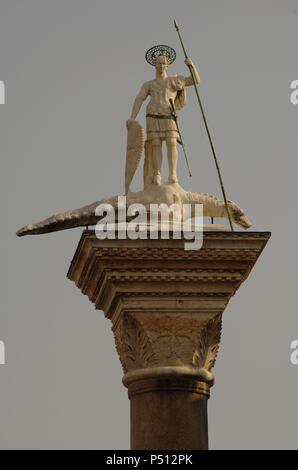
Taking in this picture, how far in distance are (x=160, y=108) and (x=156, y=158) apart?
0.83 m

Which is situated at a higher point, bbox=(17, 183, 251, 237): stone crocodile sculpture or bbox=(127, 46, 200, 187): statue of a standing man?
bbox=(127, 46, 200, 187): statue of a standing man

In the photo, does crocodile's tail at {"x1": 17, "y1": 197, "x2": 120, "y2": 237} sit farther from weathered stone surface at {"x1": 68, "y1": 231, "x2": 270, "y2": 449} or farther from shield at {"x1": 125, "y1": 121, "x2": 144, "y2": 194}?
weathered stone surface at {"x1": 68, "y1": 231, "x2": 270, "y2": 449}

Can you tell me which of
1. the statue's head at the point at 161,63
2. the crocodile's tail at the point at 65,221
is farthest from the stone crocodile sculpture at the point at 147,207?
the statue's head at the point at 161,63

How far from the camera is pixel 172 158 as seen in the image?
2162 cm

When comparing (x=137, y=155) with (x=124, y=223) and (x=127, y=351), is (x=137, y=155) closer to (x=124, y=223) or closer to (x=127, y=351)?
(x=124, y=223)

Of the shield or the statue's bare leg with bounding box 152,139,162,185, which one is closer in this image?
the statue's bare leg with bounding box 152,139,162,185

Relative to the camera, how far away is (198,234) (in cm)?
1972

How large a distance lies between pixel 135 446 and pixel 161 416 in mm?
617

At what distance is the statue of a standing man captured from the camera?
2167 cm

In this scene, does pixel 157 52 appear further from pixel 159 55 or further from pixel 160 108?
pixel 160 108

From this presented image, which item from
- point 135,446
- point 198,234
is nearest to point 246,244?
point 198,234

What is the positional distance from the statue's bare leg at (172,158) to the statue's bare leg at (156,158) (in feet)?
0.52

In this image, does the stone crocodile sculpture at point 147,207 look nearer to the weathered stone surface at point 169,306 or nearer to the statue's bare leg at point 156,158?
the statue's bare leg at point 156,158

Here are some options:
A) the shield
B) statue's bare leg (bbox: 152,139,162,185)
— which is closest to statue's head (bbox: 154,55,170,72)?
the shield
